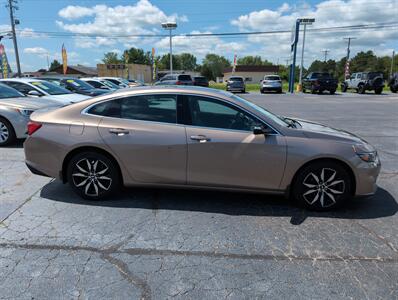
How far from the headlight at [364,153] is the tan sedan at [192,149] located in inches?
0.5

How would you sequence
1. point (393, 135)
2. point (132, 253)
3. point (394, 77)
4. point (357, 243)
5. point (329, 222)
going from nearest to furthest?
point (132, 253) → point (357, 243) → point (329, 222) → point (393, 135) → point (394, 77)

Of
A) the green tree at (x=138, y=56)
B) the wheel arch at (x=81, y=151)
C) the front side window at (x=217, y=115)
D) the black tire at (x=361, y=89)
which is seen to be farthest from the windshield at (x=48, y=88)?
the green tree at (x=138, y=56)

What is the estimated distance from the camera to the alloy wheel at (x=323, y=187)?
3920 mm

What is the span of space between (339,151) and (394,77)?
109 ft

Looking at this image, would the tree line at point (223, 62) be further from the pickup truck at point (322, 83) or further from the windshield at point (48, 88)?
the windshield at point (48, 88)

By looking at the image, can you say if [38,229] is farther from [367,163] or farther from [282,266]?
[367,163]

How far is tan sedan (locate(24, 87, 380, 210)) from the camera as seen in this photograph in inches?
152

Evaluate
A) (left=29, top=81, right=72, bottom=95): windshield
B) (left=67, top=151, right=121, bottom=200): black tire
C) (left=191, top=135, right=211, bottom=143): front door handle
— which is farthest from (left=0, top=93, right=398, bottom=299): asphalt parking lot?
(left=29, top=81, right=72, bottom=95): windshield

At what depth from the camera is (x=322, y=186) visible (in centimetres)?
396

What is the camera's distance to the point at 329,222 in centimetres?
381

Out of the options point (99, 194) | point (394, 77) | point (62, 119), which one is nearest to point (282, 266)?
point (99, 194)

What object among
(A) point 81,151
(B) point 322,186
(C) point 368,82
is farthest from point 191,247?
(C) point 368,82

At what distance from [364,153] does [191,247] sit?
7.80 feet

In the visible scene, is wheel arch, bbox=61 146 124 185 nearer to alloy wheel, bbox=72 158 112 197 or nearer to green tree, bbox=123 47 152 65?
alloy wheel, bbox=72 158 112 197
